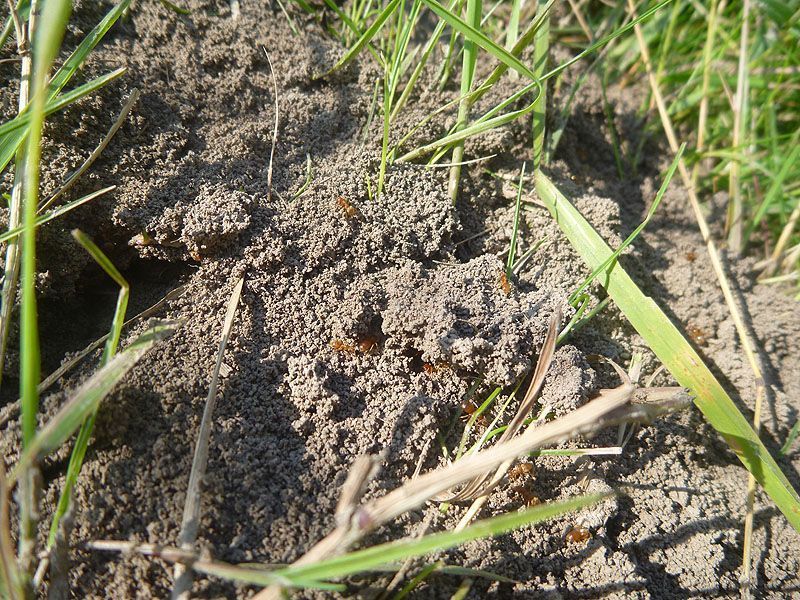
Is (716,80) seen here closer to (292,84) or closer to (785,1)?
(785,1)

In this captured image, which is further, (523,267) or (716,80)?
(716,80)

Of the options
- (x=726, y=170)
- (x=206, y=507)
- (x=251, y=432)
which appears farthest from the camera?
(x=726, y=170)

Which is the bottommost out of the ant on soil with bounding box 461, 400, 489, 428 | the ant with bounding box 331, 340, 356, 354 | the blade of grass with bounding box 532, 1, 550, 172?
the ant on soil with bounding box 461, 400, 489, 428

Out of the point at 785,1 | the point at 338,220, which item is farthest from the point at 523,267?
the point at 785,1

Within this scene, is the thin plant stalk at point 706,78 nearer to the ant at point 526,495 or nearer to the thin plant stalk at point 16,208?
the ant at point 526,495

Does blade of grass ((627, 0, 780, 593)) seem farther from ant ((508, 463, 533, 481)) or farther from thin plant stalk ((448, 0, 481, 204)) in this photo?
thin plant stalk ((448, 0, 481, 204))

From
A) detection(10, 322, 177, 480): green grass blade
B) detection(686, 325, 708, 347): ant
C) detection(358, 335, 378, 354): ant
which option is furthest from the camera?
detection(686, 325, 708, 347): ant

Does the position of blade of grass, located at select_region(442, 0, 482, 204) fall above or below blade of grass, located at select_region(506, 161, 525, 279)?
above

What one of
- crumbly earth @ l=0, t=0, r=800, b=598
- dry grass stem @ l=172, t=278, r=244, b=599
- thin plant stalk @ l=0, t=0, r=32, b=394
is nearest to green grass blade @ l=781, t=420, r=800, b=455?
crumbly earth @ l=0, t=0, r=800, b=598
